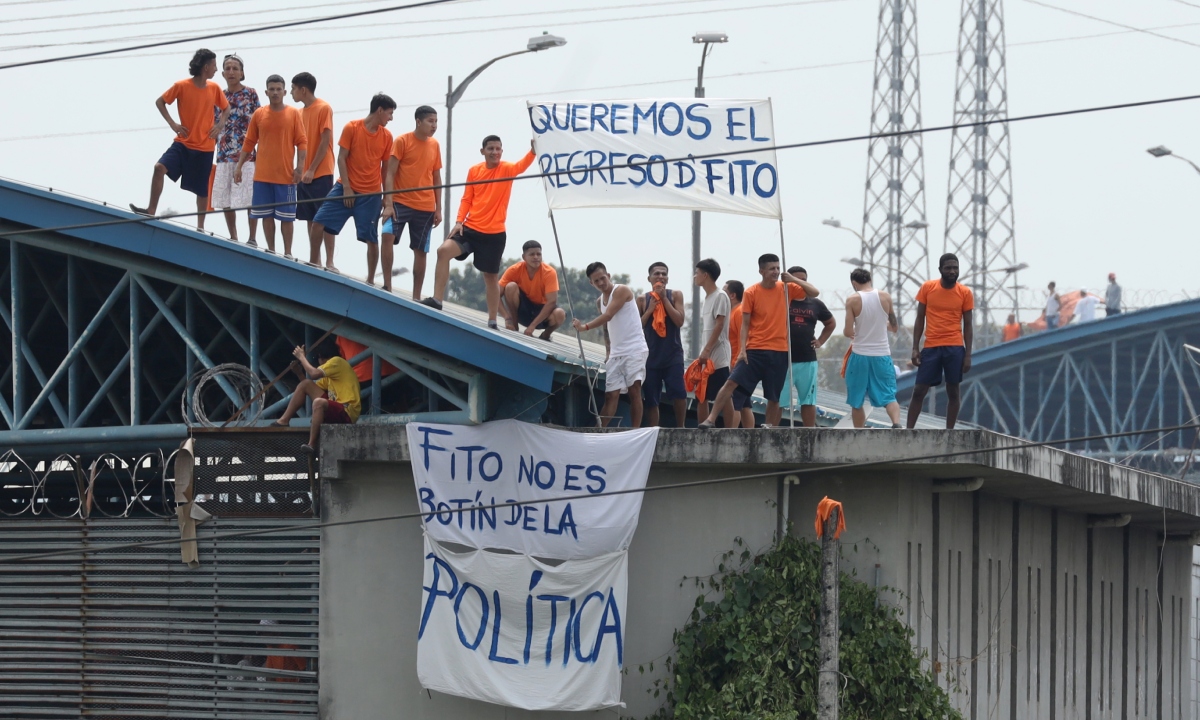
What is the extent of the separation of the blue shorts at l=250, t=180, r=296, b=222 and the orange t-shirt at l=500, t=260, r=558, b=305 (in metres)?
2.29

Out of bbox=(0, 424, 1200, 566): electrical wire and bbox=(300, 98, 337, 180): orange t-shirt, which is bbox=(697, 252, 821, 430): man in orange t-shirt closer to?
bbox=(0, 424, 1200, 566): electrical wire

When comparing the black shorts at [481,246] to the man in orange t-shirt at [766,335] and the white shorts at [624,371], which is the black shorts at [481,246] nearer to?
the white shorts at [624,371]

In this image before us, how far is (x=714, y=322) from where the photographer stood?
47.7 feet

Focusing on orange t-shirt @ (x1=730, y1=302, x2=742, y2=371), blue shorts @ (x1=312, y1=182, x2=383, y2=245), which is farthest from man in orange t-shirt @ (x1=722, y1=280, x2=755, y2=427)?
blue shorts @ (x1=312, y1=182, x2=383, y2=245)

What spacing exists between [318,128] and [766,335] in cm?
498

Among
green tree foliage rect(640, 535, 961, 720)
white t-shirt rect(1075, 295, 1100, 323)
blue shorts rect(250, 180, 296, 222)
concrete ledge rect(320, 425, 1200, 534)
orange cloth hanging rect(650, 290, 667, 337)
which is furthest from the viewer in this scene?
white t-shirt rect(1075, 295, 1100, 323)

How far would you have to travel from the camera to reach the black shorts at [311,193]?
1538 centimetres

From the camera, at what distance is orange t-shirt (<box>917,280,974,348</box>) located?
13859 mm

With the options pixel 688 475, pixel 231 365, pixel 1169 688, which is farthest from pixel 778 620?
pixel 1169 688

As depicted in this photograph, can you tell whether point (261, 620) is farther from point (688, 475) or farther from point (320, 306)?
point (688, 475)

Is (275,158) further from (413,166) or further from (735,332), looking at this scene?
(735,332)

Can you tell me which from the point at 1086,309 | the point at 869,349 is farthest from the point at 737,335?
the point at 1086,309

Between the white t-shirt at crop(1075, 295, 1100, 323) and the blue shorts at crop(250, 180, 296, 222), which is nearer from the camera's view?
the blue shorts at crop(250, 180, 296, 222)

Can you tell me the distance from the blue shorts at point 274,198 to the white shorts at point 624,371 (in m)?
3.90
